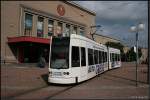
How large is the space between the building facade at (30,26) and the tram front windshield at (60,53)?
23191 mm

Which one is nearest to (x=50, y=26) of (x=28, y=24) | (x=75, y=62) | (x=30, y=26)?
(x=30, y=26)

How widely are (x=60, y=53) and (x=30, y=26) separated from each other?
29048 mm

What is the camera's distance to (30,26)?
43.3m

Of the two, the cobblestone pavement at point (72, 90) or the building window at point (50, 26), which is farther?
the building window at point (50, 26)

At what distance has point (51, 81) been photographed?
15367 millimetres

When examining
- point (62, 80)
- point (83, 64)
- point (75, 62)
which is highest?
point (75, 62)

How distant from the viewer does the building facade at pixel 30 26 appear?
3897 centimetres

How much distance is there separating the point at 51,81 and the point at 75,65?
5.82 feet

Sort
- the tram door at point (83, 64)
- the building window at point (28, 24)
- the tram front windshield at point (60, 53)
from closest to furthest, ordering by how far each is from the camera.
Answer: the tram front windshield at point (60, 53) < the tram door at point (83, 64) < the building window at point (28, 24)

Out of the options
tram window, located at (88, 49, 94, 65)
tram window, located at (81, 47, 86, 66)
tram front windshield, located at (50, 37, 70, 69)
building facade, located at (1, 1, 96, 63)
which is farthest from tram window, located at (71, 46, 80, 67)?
building facade, located at (1, 1, 96, 63)

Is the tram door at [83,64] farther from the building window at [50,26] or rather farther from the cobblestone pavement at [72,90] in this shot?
the building window at [50,26]

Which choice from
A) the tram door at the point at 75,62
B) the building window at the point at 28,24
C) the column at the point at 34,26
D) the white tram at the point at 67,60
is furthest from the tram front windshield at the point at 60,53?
the column at the point at 34,26

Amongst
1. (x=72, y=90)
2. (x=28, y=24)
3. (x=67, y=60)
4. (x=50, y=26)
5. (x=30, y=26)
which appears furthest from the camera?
(x=50, y=26)

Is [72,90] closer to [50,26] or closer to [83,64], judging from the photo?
[83,64]
